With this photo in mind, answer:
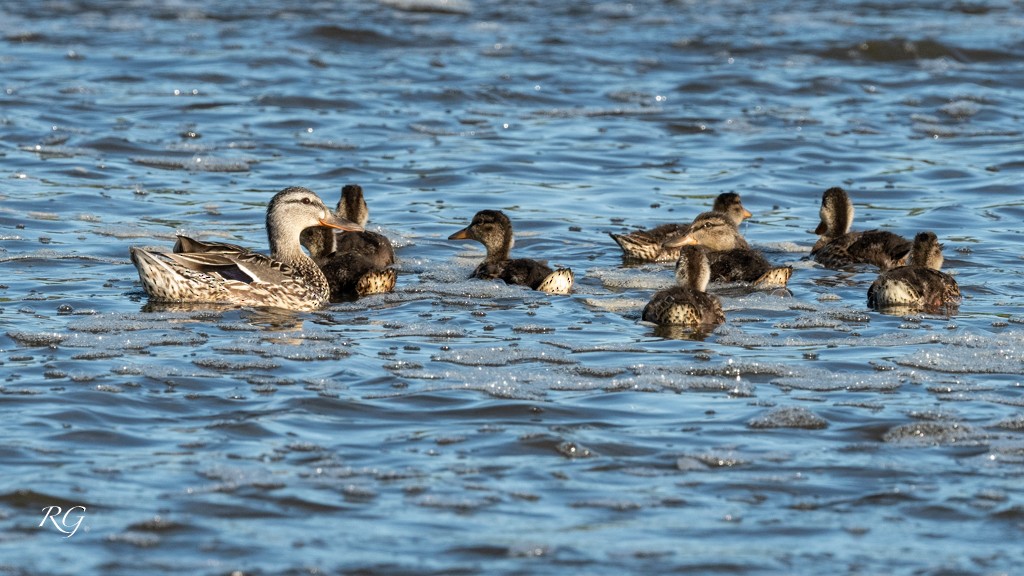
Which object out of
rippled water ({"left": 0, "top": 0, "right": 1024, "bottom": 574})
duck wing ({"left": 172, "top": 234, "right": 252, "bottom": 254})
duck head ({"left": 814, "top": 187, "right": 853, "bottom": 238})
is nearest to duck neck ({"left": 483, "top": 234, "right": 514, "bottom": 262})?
rippled water ({"left": 0, "top": 0, "right": 1024, "bottom": 574})

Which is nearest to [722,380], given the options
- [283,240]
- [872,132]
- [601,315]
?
[601,315]

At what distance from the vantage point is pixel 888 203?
14.7 meters

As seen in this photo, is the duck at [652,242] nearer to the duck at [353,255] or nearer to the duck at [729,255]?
the duck at [729,255]

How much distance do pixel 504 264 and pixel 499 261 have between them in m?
A: 0.22

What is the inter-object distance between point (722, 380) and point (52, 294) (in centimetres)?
456

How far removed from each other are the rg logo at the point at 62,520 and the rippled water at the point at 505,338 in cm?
2

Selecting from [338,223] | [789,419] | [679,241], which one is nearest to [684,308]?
[789,419]

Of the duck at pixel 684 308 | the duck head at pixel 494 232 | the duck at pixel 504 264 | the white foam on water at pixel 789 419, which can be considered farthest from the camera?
the duck head at pixel 494 232

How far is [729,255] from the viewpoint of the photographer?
11.7m

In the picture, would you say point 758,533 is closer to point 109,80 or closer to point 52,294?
point 52,294

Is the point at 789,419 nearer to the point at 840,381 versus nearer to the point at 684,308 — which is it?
the point at 840,381

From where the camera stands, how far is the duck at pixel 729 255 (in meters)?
11.1

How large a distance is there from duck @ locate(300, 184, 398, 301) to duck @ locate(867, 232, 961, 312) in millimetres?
3196

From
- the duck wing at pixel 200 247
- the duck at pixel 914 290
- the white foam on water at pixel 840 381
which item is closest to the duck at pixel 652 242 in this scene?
the duck at pixel 914 290
